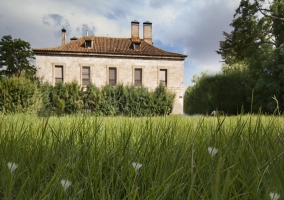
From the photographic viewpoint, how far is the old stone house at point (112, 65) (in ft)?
88.7

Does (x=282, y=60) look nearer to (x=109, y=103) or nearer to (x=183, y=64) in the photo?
(x=183, y=64)

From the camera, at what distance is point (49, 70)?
26.9 metres

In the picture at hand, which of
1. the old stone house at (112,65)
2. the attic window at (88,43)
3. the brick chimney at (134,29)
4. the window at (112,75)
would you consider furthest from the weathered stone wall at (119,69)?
the brick chimney at (134,29)

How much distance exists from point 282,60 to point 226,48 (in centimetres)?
697

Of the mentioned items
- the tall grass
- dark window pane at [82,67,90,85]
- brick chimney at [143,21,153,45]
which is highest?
brick chimney at [143,21,153,45]

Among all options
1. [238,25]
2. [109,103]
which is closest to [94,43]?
[109,103]

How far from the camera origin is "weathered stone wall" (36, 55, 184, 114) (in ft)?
88.5

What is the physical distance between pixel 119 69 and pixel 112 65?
891mm

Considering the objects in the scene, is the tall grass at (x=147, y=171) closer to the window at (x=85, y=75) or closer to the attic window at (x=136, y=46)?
the window at (x=85, y=75)

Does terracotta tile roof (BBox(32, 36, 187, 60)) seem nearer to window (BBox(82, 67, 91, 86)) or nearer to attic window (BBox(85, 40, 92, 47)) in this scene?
attic window (BBox(85, 40, 92, 47))

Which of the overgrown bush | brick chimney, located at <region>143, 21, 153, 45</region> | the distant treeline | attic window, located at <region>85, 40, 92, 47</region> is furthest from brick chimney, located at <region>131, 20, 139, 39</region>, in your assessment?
the overgrown bush

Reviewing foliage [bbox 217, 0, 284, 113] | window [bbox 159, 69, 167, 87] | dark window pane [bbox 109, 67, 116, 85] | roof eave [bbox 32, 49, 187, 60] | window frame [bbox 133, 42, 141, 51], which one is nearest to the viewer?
foliage [bbox 217, 0, 284, 113]

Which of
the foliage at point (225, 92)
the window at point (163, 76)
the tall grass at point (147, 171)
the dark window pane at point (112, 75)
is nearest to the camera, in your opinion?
the tall grass at point (147, 171)

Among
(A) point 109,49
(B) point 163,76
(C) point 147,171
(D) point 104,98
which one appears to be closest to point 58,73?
(A) point 109,49
